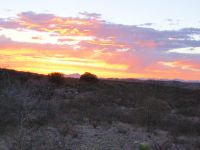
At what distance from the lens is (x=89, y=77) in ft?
122

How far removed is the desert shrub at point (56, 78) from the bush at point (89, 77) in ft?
8.64

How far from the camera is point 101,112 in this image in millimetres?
20375

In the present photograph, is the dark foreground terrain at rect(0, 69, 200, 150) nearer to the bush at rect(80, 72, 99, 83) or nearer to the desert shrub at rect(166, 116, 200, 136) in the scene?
the desert shrub at rect(166, 116, 200, 136)

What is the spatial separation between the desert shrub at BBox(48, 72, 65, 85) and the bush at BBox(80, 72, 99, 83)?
2633 millimetres

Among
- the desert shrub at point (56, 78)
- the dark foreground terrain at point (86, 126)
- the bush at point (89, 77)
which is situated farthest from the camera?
the bush at point (89, 77)

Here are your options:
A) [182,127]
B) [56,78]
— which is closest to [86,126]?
[182,127]

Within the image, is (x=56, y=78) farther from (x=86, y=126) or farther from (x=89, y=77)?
(x=86, y=126)

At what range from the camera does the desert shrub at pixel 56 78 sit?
109ft

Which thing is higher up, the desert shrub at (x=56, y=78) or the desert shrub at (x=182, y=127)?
the desert shrub at (x=56, y=78)

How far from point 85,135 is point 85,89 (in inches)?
640

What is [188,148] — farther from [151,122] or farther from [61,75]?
[61,75]

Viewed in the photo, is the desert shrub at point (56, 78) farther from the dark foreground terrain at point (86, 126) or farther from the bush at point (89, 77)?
the dark foreground terrain at point (86, 126)

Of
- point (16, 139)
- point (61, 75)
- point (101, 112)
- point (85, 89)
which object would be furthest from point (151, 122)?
point (61, 75)

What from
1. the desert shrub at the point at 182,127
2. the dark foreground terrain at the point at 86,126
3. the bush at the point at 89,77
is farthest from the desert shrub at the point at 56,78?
the desert shrub at the point at 182,127
